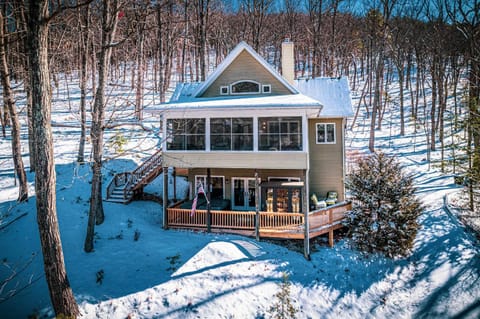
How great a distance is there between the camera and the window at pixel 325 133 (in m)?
16.2

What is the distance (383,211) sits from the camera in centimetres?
1233

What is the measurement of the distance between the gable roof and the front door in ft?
17.0

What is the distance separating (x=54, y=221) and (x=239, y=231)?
25.5 feet

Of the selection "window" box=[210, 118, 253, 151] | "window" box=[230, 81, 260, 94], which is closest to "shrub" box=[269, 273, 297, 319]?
"window" box=[210, 118, 253, 151]

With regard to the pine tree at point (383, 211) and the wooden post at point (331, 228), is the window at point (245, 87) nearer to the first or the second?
the pine tree at point (383, 211)

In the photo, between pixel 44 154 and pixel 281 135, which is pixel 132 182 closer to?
pixel 281 135

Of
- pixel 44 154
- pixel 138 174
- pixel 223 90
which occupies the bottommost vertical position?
pixel 138 174

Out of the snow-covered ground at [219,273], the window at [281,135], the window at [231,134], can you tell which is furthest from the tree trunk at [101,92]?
the window at [281,135]

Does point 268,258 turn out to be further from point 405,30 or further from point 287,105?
point 405,30

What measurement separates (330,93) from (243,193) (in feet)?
24.9

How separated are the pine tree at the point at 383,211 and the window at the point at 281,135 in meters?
3.18

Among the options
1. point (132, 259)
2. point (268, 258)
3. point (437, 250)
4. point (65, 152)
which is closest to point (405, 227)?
point (437, 250)

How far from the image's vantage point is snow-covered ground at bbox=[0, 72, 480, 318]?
30.4ft

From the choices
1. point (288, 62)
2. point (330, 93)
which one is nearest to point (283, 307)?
point (330, 93)
